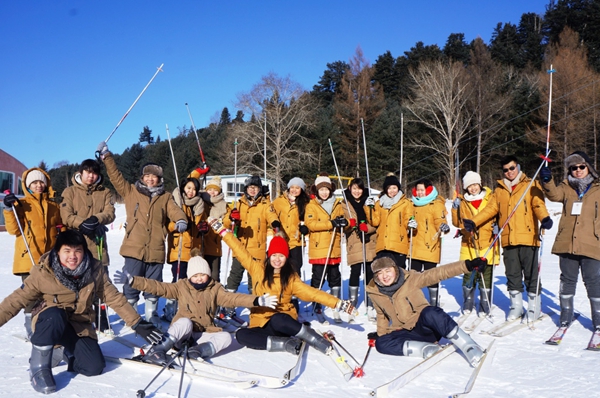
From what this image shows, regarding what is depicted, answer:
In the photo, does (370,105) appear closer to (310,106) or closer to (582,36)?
(310,106)

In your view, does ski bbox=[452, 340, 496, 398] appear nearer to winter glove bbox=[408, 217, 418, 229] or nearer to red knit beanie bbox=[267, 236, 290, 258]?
winter glove bbox=[408, 217, 418, 229]

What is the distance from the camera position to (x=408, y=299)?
14.4ft

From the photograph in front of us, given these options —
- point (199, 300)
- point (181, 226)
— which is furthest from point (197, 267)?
point (181, 226)

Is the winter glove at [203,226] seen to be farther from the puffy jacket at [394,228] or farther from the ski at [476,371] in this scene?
the ski at [476,371]

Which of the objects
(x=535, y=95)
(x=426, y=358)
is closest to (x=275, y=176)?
(x=535, y=95)

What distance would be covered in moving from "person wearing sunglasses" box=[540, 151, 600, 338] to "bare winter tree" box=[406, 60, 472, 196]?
22.4 m

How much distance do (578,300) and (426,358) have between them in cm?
346

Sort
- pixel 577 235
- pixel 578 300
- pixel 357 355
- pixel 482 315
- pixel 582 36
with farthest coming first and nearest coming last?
pixel 582 36 < pixel 578 300 < pixel 482 315 < pixel 577 235 < pixel 357 355

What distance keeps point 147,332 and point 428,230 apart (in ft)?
11.6

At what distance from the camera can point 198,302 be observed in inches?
172

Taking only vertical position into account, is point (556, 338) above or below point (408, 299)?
below

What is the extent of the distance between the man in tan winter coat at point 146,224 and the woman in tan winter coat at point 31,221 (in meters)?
0.68

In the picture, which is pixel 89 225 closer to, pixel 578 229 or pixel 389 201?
pixel 389 201

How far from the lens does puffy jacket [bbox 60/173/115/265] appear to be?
4.87 meters
